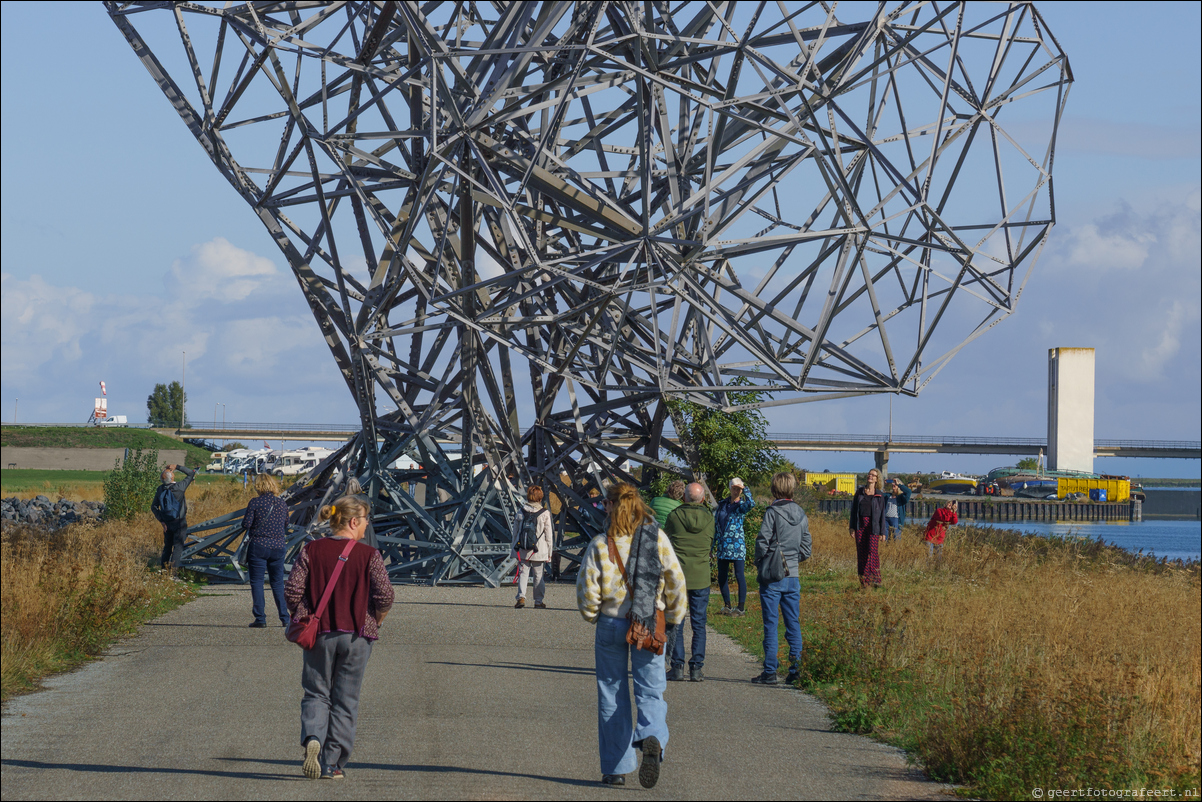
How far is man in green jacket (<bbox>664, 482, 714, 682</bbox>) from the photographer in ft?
37.4

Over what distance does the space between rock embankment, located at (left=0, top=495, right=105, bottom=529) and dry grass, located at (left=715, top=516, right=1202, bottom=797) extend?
20368 mm

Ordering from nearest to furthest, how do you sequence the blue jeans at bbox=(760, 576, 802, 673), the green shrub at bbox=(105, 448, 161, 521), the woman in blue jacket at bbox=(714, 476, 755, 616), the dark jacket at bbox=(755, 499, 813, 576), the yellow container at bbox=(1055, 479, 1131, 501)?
the blue jeans at bbox=(760, 576, 802, 673), the dark jacket at bbox=(755, 499, 813, 576), the woman in blue jacket at bbox=(714, 476, 755, 616), the green shrub at bbox=(105, 448, 161, 521), the yellow container at bbox=(1055, 479, 1131, 501)

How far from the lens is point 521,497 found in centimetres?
2089

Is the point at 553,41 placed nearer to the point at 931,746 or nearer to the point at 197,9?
the point at 197,9

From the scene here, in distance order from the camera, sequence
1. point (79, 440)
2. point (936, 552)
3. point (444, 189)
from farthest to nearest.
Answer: point (79, 440)
point (936, 552)
point (444, 189)

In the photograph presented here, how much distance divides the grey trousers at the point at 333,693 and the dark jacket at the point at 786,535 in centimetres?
498

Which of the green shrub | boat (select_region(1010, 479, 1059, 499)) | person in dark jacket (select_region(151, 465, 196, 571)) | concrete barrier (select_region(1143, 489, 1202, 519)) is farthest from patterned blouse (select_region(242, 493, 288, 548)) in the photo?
concrete barrier (select_region(1143, 489, 1202, 519))

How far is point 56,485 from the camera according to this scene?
4741cm

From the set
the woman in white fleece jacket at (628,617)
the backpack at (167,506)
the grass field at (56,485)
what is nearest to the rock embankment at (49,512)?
the grass field at (56,485)

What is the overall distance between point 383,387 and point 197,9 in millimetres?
6579

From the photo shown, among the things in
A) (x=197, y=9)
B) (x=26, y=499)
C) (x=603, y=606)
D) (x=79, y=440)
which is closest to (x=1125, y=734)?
(x=603, y=606)

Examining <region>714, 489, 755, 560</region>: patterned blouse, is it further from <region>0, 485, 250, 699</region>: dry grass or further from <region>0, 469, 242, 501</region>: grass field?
<region>0, 469, 242, 501</region>: grass field

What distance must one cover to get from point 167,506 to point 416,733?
11.5m

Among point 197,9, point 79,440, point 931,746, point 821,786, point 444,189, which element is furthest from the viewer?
point 79,440
